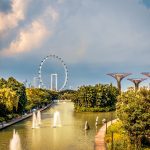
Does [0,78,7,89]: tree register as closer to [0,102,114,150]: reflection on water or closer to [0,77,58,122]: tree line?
[0,77,58,122]: tree line

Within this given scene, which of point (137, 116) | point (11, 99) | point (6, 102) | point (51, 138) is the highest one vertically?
point (11, 99)

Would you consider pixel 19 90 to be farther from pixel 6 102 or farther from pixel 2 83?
pixel 6 102

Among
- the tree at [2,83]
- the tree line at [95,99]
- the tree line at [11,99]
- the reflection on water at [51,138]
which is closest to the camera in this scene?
the reflection on water at [51,138]

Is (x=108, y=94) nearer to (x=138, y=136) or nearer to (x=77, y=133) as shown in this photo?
(x=77, y=133)

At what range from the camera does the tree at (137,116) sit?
35.7m

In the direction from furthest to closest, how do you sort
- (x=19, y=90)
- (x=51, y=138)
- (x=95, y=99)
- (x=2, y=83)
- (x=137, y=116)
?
1. (x=95, y=99)
2. (x=2, y=83)
3. (x=19, y=90)
4. (x=51, y=138)
5. (x=137, y=116)

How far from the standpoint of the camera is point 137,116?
35.9 meters

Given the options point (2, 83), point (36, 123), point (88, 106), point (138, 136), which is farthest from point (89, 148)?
point (88, 106)

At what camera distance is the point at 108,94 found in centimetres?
10850

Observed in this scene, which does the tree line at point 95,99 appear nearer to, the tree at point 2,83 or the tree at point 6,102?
the tree at point 2,83

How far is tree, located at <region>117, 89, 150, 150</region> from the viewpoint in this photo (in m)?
35.7

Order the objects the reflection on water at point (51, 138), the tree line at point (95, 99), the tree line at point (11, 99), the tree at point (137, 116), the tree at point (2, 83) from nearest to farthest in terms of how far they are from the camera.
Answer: the tree at point (137, 116) < the reflection on water at point (51, 138) < the tree line at point (11, 99) < the tree at point (2, 83) < the tree line at point (95, 99)

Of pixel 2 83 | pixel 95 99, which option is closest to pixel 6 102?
pixel 2 83

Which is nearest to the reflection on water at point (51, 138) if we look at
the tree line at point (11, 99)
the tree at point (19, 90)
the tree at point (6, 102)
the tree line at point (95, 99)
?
the tree at point (6, 102)
